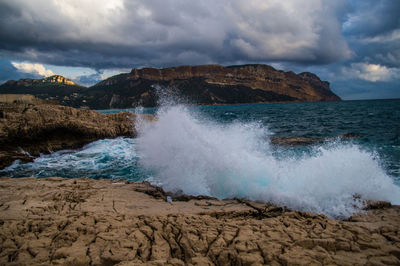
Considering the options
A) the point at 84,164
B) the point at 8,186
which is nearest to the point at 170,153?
the point at 84,164

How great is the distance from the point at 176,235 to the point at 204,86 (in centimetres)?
14218

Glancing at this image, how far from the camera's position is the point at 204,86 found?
141 metres

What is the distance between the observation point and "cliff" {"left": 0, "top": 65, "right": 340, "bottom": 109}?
120 metres

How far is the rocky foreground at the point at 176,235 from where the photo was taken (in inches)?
103

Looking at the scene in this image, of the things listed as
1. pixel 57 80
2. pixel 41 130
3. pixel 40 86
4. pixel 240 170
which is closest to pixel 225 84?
pixel 40 86

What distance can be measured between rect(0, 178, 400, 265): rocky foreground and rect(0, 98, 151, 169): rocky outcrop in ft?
25.5

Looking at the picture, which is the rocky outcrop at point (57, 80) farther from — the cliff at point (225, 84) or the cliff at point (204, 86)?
the cliff at point (225, 84)

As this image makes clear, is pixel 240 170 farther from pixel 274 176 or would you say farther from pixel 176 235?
pixel 176 235

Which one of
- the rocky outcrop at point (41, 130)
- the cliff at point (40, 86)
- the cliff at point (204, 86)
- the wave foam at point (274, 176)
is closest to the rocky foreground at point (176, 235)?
the wave foam at point (274, 176)

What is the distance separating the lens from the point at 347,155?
6.73 metres

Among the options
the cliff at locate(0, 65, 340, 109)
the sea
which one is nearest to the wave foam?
the sea

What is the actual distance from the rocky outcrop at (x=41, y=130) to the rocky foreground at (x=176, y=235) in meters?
7.77

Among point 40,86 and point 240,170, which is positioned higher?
point 40,86

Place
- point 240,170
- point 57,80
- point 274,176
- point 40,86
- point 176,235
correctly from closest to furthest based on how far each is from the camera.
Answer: point 176,235 → point 274,176 → point 240,170 → point 40,86 → point 57,80
